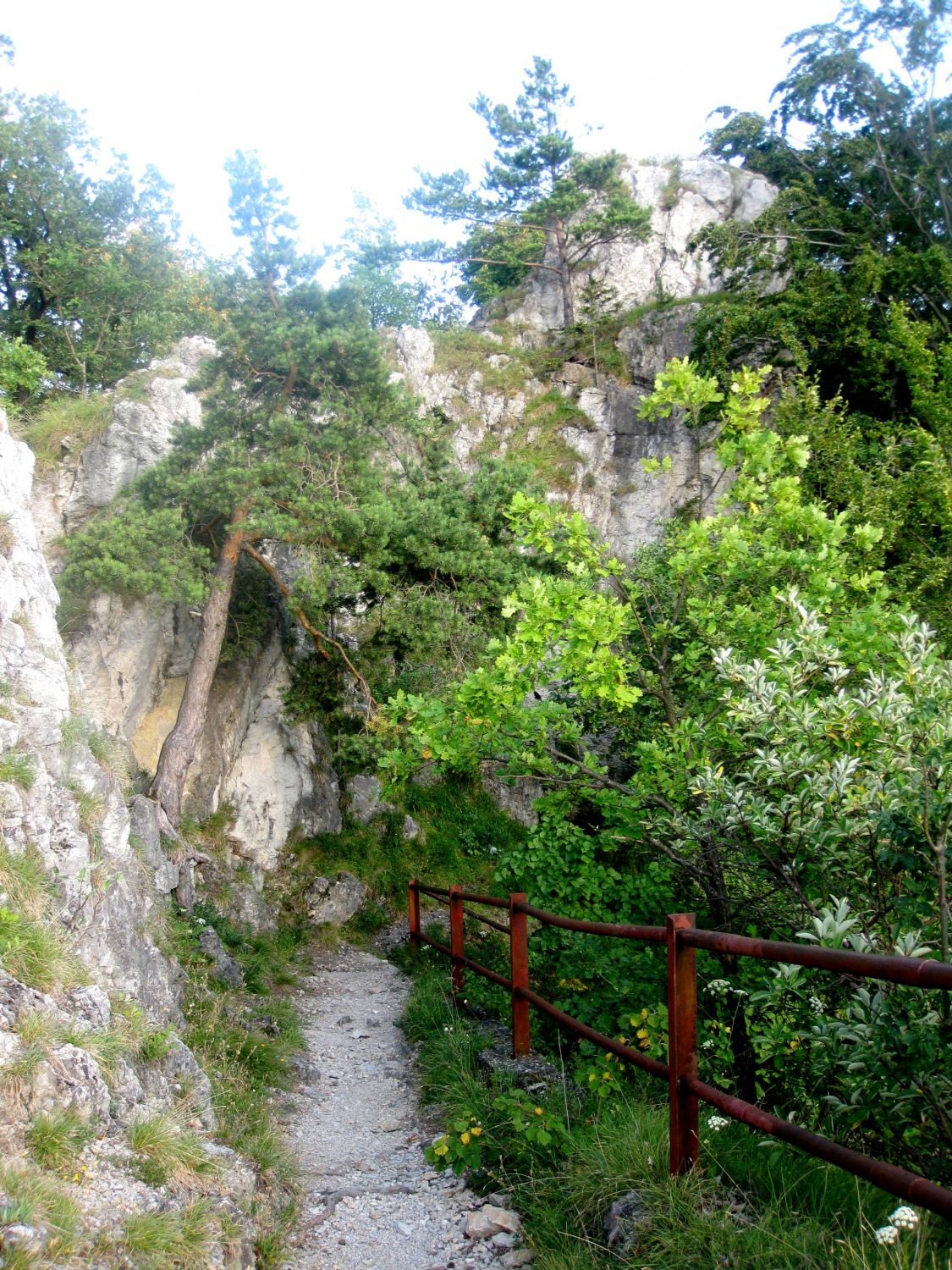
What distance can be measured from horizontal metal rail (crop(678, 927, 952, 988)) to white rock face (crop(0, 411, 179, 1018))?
3.74 meters

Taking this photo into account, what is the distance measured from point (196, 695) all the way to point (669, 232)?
2606 cm

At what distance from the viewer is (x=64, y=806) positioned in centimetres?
525

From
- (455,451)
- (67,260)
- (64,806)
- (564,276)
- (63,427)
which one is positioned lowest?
(64,806)

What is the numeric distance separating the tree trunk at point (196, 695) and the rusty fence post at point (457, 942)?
206 inches

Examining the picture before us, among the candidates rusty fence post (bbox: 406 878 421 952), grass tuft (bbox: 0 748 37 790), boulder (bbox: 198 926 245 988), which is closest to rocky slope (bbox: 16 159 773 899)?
boulder (bbox: 198 926 245 988)

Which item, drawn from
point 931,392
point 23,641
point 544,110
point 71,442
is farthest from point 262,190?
point 544,110

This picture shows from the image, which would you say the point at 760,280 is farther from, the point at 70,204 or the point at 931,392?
the point at 70,204

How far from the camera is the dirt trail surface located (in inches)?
133

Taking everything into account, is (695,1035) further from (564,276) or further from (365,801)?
(564,276)

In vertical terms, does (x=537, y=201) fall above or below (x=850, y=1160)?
above

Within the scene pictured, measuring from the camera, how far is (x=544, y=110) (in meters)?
25.8

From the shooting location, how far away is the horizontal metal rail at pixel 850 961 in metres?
1.69

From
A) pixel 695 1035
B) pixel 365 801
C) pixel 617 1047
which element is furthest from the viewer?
pixel 365 801

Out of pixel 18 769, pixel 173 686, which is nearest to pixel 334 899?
pixel 173 686
